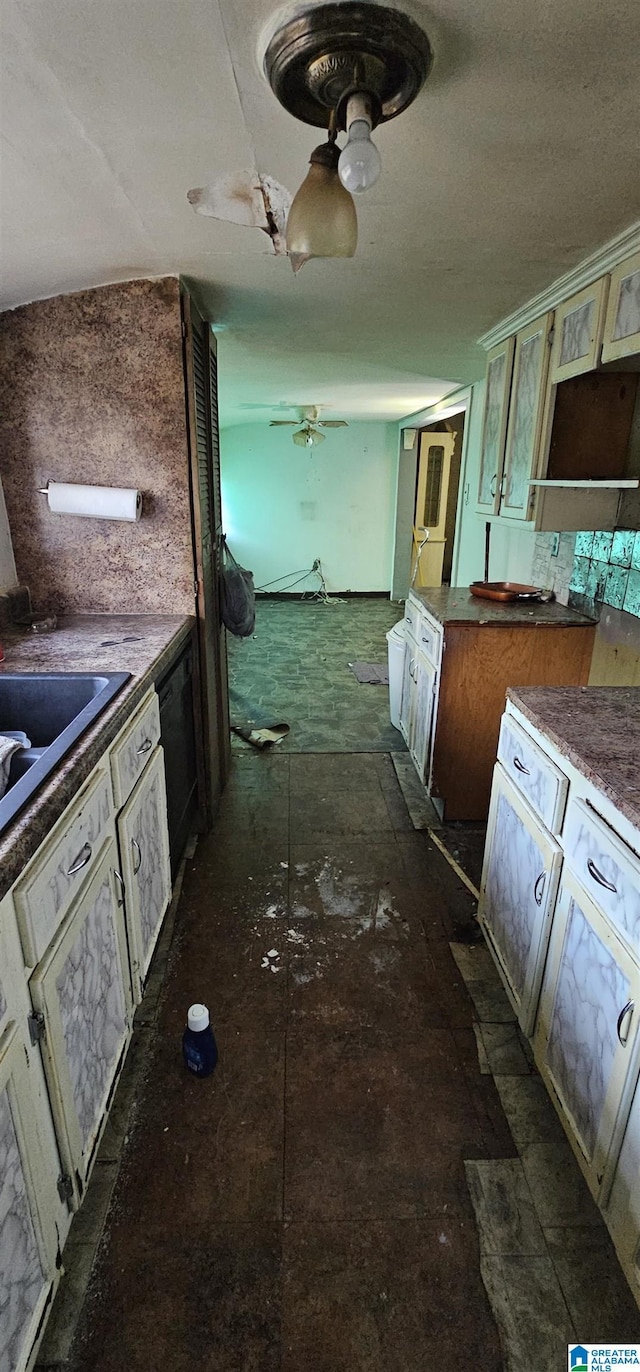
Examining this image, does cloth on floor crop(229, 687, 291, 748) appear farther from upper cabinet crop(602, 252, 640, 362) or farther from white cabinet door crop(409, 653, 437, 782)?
upper cabinet crop(602, 252, 640, 362)

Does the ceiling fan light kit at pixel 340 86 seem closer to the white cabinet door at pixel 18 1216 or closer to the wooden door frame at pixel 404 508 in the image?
the white cabinet door at pixel 18 1216

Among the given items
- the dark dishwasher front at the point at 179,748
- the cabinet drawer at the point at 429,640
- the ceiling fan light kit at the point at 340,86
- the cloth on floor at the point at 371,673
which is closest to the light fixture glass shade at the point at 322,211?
the ceiling fan light kit at the point at 340,86

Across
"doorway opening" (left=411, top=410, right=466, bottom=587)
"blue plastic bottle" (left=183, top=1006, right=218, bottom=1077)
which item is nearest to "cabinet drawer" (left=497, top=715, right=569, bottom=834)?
"blue plastic bottle" (left=183, top=1006, right=218, bottom=1077)

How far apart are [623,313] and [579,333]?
0.95 ft

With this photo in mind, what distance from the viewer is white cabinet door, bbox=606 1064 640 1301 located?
1079mm

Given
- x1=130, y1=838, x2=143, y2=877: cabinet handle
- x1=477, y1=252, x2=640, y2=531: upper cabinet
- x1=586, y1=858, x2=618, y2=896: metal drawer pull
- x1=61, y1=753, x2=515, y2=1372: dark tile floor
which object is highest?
x1=477, y1=252, x2=640, y2=531: upper cabinet

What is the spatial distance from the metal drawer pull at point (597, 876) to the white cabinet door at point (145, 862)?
3.40 feet

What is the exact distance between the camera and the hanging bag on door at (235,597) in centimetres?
297

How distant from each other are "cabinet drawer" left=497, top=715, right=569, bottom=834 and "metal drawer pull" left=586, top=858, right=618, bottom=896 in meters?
0.16

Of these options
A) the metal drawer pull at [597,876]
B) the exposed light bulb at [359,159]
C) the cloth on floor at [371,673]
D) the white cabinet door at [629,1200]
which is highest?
the exposed light bulb at [359,159]

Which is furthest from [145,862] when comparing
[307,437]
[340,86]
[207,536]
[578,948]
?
[307,437]

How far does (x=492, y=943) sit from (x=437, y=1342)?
3.01 feet

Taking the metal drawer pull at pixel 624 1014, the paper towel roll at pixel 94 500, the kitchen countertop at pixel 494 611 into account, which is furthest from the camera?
the kitchen countertop at pixel 494 611

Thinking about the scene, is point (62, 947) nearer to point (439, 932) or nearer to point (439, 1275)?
point (439, 1275)
